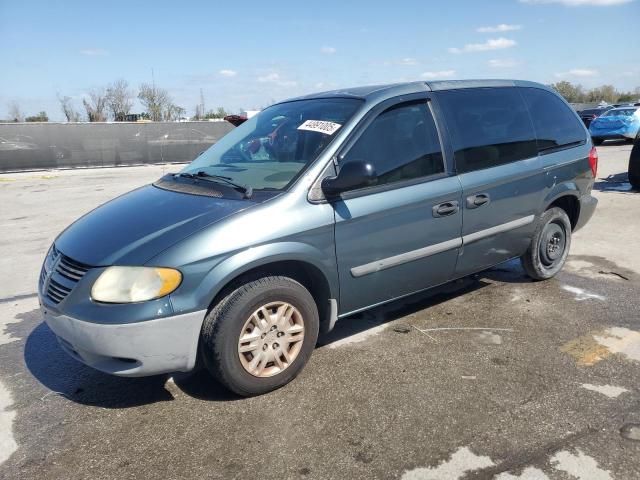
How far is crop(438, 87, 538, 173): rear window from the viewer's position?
3.90m

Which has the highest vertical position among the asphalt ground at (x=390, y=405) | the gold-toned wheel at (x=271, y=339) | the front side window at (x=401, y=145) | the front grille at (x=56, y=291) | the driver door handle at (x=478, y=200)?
the front side window at (x=401, y=145)

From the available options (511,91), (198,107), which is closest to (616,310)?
(511,91)

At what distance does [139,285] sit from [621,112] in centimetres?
2185

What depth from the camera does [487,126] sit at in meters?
4.11

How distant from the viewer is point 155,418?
296 centimetres

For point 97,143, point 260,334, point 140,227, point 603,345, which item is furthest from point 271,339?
point 97,143

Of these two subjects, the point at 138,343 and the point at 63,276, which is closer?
the point at 138,343

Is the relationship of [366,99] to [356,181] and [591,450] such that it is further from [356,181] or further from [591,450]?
[591,450]

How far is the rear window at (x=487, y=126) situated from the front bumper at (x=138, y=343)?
89.2 inches

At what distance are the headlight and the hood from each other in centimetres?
7

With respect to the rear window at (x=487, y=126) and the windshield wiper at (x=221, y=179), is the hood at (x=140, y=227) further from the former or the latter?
the rear window at (x=487, y=126)

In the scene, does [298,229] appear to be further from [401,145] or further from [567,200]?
[567,200]

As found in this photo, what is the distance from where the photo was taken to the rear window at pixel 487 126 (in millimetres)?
3900

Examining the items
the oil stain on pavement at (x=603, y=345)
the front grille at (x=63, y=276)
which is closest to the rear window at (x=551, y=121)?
the oil stain on pavement at (x=603, y=345)
